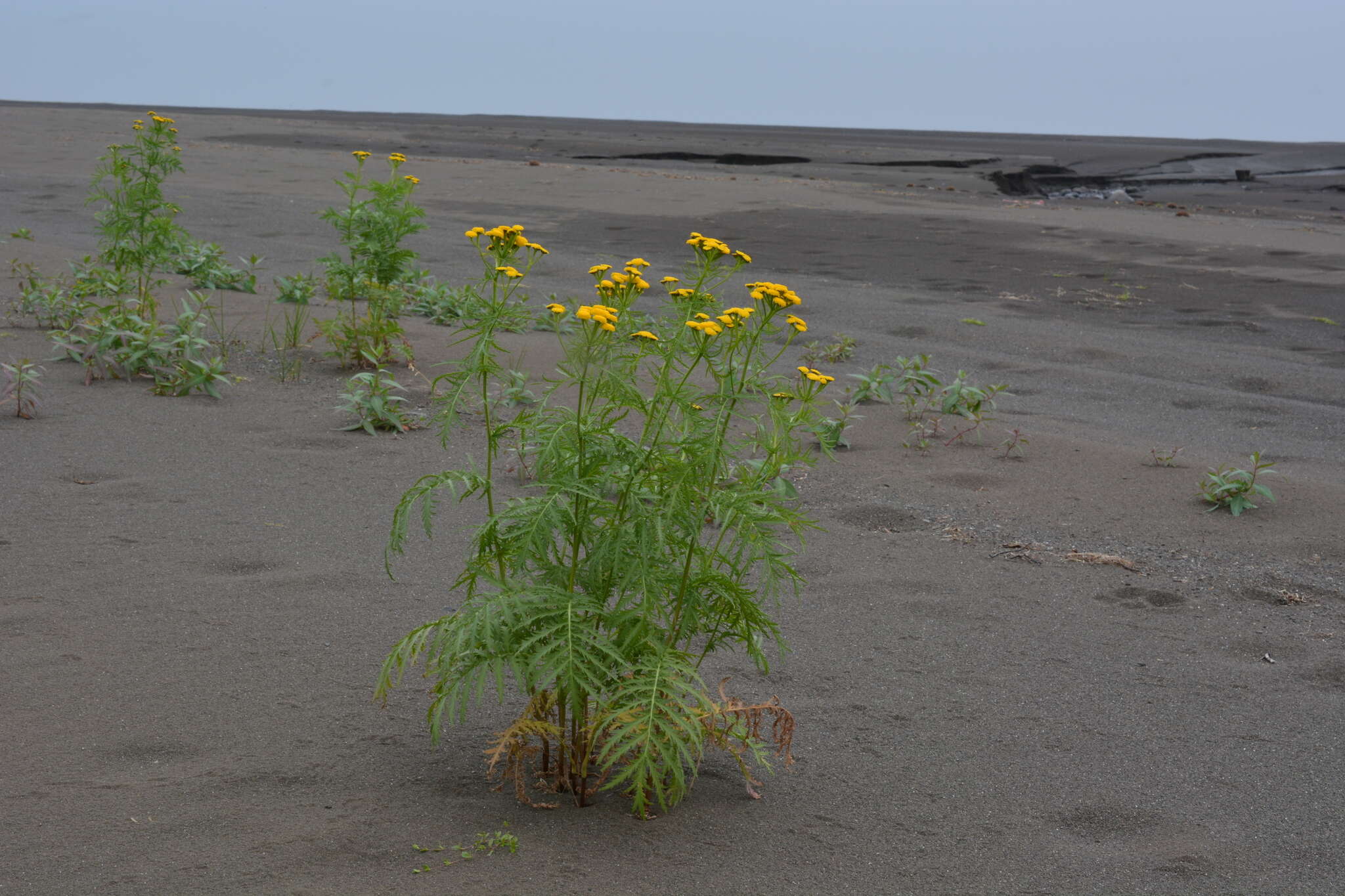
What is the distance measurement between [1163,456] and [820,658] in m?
2.92

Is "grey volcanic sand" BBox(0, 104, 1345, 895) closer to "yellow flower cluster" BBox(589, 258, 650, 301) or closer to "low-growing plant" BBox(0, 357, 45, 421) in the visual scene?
"low-growing plant" BBox(0, 357, 45, 421)

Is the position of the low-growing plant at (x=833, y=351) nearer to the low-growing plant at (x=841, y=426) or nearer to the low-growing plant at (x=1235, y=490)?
the low-growing plant at (x=841, y=426)

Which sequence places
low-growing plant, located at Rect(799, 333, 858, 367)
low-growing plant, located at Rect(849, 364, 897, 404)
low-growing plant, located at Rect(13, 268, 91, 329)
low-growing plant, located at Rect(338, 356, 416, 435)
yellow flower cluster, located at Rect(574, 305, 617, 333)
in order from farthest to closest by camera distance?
1. low-growing plant, located at Rect(799, 333, 858, 367)
2. low-growing plant, located at Rect(13, 268, 91, 329)
3. low-growing plant, located at Rect(849, 364, 897, 404)
4. low-growing plant, located at Rect(338, 356, 416, 435)
5. yellow flower cluster, located at Rect(574, 305, 617, 333)

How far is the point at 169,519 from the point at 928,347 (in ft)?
18.9

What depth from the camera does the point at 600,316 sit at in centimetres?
218

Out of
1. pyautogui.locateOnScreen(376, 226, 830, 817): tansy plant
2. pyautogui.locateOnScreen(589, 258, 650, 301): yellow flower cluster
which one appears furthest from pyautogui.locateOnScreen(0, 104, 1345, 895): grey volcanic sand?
pyautogui.locateOnScreen(589, 258, 650, 301): yellow flower cluster

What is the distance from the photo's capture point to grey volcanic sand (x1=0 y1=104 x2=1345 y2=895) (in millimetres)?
2533

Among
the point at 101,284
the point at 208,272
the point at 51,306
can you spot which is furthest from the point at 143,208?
the point at 208,272

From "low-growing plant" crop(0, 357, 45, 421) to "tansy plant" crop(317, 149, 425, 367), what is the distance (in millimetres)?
1563

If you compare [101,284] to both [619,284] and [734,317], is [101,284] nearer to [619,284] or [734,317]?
[619,284]

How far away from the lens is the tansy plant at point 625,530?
2.36 metres

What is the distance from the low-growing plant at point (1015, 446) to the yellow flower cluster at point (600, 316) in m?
3.86

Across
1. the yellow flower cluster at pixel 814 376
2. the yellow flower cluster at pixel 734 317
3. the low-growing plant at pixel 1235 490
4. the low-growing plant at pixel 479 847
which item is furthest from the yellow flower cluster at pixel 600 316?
the low-growing plant at pixel 1235 490

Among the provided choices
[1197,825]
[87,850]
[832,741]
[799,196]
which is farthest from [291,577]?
[799,196]
